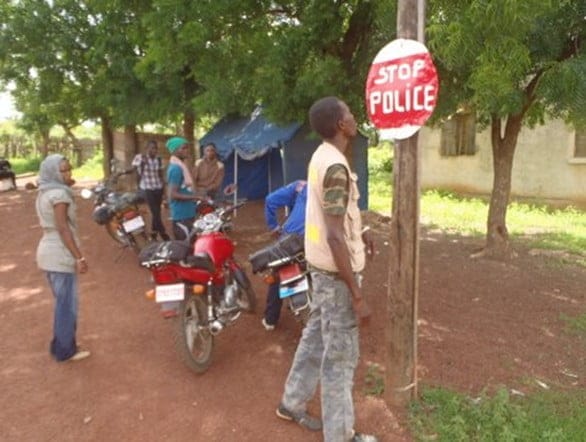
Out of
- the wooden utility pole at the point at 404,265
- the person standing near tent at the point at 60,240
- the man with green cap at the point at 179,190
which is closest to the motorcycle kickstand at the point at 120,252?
the man with green cap at the point at 179,190

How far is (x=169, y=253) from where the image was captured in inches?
147

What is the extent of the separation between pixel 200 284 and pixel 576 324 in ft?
11.4

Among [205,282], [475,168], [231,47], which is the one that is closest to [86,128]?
[475,168]

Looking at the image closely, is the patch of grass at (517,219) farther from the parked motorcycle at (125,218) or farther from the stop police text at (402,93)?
the stop police text at (402,93)

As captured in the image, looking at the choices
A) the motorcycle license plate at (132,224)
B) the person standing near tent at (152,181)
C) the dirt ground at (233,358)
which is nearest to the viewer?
the dirt ground at (233,358)

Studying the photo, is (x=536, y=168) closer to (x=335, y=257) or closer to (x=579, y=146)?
(x=579, y=146)

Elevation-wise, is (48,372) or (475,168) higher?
(475,168)

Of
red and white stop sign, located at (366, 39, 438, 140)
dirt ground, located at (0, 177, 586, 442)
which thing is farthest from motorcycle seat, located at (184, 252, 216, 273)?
red and white stop sign, located at (366, 39, 438, 140)

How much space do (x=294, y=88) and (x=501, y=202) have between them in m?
3.23

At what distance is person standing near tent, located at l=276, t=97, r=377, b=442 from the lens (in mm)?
2614

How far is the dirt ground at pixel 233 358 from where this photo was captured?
332 centimetres

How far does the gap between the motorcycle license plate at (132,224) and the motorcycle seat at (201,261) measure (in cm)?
314

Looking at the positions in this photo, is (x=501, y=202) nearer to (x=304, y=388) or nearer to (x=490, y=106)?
(x=490, y=106)

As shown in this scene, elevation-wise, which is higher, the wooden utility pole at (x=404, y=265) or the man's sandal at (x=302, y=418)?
the wooden utility pole at (x=404, y=265)
